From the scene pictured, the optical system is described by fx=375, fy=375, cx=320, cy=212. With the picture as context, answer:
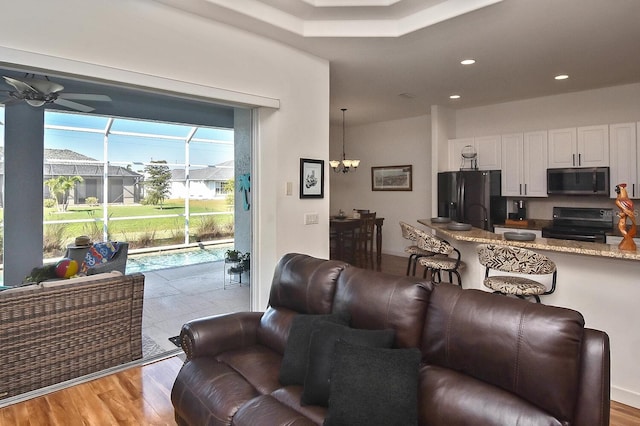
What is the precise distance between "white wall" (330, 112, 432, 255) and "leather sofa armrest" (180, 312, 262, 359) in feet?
18.1

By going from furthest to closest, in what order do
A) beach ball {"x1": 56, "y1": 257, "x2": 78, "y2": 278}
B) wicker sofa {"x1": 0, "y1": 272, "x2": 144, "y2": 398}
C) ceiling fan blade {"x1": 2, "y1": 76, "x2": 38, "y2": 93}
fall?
ceiling fan blade {"x1": 2, "y1": 76, "x2": 38, "y2": 93}, beach ball {"x1": 56, "y1": 257, "x2": 78, "y2": 278}, wicker sofa {"x1": 0, "y1": 272, "x2": 144, "y2": 398}

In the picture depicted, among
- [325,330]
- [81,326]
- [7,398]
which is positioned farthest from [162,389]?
[325,330]

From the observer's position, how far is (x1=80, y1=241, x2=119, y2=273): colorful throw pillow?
4.69 metres

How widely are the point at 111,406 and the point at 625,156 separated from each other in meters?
6.07

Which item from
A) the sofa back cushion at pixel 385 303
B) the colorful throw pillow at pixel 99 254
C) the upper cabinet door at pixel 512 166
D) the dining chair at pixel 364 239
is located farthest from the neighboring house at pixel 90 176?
the upper cabinet door at pixel 512 166

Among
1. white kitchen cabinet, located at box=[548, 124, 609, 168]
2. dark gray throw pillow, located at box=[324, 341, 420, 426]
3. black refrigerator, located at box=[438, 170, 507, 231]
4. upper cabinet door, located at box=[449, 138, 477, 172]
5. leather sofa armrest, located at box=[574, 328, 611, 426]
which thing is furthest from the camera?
upper cabinet door, located at box=[449, 138, 477, 172]

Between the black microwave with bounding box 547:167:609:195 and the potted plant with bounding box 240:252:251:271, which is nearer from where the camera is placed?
the black microwave with bounding box 547:167:609:195

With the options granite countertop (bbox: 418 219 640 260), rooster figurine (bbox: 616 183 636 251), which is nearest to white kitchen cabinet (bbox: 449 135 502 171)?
granite countertop (bbox: 418 219 640 260)

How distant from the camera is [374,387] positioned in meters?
1.47

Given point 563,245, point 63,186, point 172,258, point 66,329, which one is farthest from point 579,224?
point 63,186

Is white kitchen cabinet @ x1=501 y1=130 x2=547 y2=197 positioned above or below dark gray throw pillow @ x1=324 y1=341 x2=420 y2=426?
above

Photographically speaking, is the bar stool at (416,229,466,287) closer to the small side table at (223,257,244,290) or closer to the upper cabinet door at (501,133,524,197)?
the upper cabinet door at (501,133,524,197)

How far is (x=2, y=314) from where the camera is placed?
2.50 m

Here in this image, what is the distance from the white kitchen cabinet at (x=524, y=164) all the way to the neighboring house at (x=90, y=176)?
23.0ft
